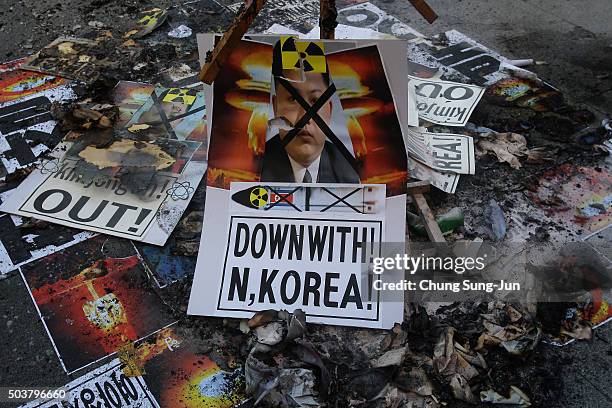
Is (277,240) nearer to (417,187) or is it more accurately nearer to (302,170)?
(302,170)

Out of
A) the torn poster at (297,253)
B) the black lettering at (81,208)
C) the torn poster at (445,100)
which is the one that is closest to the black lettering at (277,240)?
the torn poster at (297,253)

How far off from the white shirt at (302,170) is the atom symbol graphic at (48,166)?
3.78 feet

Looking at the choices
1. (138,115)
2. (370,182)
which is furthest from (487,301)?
(138,115)

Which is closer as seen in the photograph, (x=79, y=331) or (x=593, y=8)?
(x=79, y=331)

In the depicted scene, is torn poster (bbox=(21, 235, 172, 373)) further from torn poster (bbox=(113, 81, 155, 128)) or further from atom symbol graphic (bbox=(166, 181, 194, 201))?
torn poster (bbox=(113, 81, 155, 128))

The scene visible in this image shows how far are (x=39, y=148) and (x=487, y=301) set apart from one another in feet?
7.14

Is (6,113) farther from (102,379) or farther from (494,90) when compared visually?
(494,90)

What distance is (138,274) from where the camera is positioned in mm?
2162

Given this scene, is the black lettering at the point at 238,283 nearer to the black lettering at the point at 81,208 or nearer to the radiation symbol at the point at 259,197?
the radiation symbol at the point at 259,197

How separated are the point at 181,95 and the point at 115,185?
0.74 meters

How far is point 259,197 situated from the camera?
7.12ft

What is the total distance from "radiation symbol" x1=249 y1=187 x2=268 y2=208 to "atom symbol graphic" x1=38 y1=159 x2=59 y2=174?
1.01 metres

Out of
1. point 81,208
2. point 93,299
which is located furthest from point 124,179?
point 93,299

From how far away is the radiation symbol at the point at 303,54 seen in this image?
1.98 m
